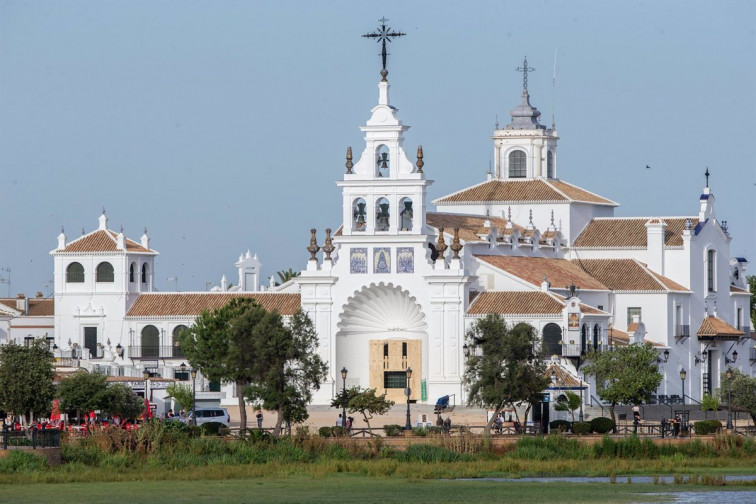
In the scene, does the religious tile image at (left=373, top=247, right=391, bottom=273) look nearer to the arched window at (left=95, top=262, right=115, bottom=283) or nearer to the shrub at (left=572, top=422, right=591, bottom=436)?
the arched window at (left=95, top=262, right=115, bottom=283)

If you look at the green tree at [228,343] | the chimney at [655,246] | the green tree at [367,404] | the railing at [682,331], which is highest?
the chimney at [655,246]

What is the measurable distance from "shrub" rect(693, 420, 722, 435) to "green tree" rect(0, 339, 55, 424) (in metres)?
22.8

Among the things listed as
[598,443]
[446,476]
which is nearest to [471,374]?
[598,443]

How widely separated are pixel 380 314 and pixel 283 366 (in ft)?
72.0

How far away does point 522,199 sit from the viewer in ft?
389

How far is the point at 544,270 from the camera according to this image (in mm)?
111625

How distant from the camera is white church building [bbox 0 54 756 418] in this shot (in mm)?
105750

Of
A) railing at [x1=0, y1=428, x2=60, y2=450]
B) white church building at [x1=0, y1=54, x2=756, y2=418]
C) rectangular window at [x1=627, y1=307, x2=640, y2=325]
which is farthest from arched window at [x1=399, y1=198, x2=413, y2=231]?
railing at [x1=0, y1=428, x2=60, y2=450]

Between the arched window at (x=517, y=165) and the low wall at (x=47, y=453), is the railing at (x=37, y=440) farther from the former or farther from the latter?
the arched window at (x=517, y=165)

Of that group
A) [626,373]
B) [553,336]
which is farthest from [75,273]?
[626,373]

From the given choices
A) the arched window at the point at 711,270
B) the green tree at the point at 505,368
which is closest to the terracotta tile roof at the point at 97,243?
the arched window at the point at 711,270

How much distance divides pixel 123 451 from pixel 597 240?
166 ft

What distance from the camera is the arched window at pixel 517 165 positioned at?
122 metres

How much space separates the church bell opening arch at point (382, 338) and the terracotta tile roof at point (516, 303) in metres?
2.98
